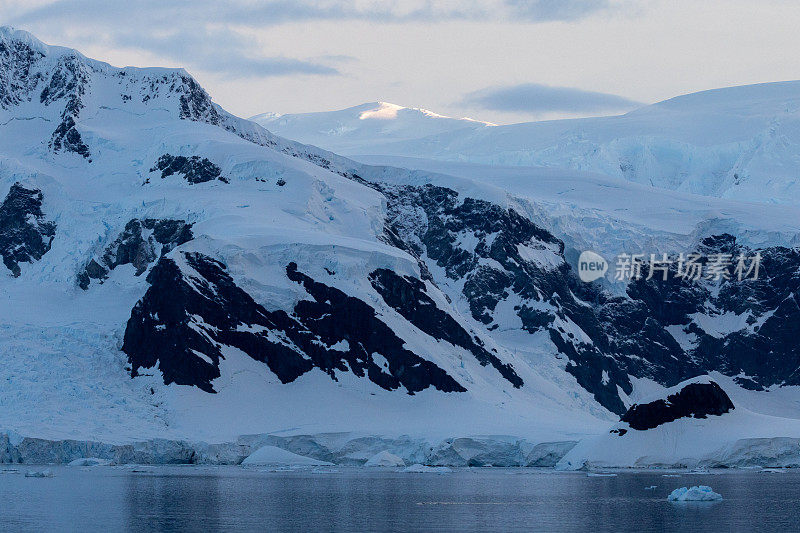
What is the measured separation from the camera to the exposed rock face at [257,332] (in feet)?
523

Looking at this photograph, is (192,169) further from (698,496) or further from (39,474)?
(698,496)

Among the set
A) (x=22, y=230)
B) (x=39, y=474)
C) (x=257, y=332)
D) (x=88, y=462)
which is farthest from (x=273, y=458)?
(x=22, y=230)

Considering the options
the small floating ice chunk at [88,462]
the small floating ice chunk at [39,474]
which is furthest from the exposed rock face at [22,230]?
the small floating ice chunk at [39,474]

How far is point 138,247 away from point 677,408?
246 ft

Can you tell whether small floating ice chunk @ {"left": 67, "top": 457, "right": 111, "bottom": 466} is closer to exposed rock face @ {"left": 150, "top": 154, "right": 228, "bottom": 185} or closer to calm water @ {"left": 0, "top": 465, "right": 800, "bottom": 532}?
calm water @ {"left": 0, "top": 465, "right": 800, "bottom": 532}

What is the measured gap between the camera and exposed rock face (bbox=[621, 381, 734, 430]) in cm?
13675

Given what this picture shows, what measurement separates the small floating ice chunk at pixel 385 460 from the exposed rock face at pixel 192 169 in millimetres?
60245

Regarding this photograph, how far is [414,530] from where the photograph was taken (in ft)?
268

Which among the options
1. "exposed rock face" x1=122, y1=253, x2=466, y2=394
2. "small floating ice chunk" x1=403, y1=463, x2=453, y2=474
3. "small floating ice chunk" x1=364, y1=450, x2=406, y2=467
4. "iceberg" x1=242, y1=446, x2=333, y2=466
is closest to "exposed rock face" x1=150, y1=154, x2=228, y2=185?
"exposed rock face" x1=122, y1=253, x2=466, y2=394

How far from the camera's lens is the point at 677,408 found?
137 m

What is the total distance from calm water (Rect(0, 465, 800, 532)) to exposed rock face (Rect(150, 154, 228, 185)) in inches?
2600

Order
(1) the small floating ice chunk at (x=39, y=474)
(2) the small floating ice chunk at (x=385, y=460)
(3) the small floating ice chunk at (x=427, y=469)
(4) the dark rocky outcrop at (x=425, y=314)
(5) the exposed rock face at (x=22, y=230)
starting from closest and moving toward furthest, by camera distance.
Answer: (1) the small floating ice chunk at (x=39, y=474), (3) the small floating ice chunk at (x=427, y=469), (2) the small floating ice chunk at (x=385, y=460), (4) the dark rocky outcrop at (x=425, y=314), (5) the exposed rock face at (x=22, y=230)

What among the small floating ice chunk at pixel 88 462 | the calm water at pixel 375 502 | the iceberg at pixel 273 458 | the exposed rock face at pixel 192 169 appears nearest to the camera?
the calm water at pixel 375 502

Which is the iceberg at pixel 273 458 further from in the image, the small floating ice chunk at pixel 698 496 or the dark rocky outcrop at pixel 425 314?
the small floating ice chunk at pixel 698 496
